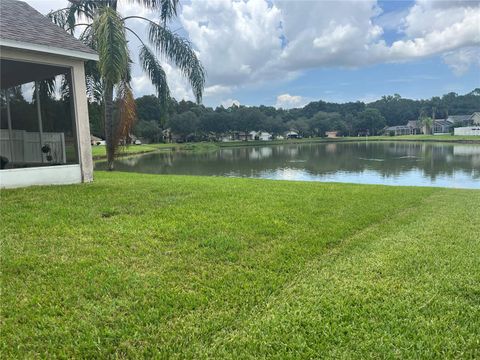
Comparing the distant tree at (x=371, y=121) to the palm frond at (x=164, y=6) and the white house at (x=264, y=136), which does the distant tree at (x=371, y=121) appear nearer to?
the white house at (x=264, y=136)

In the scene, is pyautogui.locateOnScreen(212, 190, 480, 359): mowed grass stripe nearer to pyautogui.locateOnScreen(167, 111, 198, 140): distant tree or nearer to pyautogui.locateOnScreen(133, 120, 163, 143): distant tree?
pyautogui.locateOnScreen(133, 120, 163, 143): distant tree

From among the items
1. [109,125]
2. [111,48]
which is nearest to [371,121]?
[109,125]

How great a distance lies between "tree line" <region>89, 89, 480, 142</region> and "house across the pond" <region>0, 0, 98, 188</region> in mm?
55009

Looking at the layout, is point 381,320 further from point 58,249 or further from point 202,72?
point 202,72

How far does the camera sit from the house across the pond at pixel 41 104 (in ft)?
23.0

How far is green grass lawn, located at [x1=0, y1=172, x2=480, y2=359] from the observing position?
244 centimetres

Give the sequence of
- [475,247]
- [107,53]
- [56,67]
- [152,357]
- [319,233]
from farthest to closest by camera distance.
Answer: [107,53], [56,67], [319,233], [475,247], [152,357]

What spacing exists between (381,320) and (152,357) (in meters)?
1.63

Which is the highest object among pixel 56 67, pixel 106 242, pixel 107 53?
pixel 107 53

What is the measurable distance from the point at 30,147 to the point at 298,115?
349 feet

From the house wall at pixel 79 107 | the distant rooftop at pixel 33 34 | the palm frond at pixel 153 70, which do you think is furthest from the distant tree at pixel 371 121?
the house wall at pixel 79 107

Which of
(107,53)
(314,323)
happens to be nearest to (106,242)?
(314,323)

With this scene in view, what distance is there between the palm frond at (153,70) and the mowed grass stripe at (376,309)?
1167 centimetres

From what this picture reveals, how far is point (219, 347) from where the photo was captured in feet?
7.94
